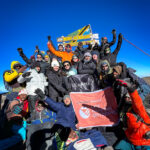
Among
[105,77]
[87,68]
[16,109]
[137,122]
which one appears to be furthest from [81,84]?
[16,109]

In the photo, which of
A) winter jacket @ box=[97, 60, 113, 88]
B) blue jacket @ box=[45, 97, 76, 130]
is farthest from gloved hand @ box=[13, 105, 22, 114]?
winter jacket @ box=[97, 60, 113, 88]

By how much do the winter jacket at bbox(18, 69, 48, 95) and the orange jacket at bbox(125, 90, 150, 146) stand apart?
10.8 feet

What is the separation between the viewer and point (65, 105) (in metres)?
3.70

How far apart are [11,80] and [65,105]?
240 cm

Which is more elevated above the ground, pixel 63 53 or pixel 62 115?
pixel 63 53

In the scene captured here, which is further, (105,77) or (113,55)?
(113,55)

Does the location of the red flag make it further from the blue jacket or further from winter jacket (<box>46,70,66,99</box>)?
winter jacket (<box>46,70,66,99</box>)

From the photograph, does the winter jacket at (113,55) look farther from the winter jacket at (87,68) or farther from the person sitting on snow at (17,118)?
the person sitting on snow at (17,118)

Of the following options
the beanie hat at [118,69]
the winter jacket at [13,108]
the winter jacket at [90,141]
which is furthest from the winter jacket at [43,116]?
the beanie hat at [118,69]

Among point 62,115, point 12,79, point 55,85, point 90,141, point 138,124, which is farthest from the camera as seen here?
point 55,85

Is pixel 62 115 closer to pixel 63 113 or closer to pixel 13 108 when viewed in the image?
pixel 63 113

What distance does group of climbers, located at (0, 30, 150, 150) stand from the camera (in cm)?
280

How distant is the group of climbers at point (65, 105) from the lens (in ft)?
9.19

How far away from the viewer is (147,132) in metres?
2.49
